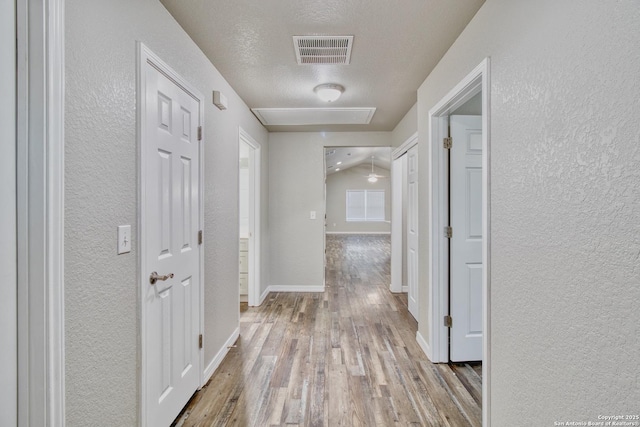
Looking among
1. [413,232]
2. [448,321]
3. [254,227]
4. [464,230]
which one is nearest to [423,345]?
[448,321]

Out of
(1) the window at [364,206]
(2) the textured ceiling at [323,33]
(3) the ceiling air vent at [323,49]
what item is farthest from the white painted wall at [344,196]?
(3) the ceiling air vent at [323,49]

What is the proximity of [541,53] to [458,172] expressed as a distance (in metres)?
1.27

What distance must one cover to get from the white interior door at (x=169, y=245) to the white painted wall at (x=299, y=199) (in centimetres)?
241

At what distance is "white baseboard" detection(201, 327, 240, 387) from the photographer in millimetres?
2197

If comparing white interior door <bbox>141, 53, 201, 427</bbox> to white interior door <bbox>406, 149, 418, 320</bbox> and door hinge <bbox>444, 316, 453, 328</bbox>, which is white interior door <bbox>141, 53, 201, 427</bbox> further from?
white interior door <bbox>406, 149, 418, 320</bbox>

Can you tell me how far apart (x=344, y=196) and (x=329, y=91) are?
35.7 feet

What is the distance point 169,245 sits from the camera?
1.70 meters

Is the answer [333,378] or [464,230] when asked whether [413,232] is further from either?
[333,378]

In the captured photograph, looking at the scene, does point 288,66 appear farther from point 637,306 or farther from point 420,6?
point 637,306

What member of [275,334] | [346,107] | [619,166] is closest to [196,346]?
[275,334]

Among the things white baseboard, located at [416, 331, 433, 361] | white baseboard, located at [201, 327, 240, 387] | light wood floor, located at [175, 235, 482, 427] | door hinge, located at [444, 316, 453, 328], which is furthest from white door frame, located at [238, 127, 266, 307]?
door hinge, located at [444, 316, 453, 328]

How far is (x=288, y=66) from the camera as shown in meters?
2.34
